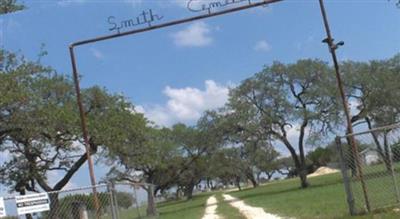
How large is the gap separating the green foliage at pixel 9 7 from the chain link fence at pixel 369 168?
13555 millimetres

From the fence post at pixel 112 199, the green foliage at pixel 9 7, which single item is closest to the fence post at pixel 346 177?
the fence post at pixel 112 199

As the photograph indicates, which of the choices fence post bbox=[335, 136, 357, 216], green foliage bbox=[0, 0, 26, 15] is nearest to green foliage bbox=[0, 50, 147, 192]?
green foliage bbox=[0, 0, 26, 15]

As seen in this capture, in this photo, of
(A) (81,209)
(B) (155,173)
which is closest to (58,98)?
(A) (81,209)

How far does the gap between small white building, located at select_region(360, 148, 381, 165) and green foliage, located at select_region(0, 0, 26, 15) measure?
13.8 metres

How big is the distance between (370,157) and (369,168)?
0.99 ft

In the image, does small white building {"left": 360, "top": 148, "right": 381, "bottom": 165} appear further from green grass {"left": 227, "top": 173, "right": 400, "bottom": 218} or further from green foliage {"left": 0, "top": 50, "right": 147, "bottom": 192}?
green foliage {"left": 0, "top": 50, "right": 147, "bottom": 192}

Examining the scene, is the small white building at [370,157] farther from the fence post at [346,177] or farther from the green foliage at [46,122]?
the green foliage at [46,122]

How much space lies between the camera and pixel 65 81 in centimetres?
3166

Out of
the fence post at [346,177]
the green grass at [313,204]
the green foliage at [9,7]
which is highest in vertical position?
the green foliage at [9,7]

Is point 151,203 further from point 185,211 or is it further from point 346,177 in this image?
point 185,211

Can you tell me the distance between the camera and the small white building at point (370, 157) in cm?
1540

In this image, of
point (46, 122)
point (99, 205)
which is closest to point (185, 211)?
point (46, 122)

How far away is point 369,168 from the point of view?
15.9 m

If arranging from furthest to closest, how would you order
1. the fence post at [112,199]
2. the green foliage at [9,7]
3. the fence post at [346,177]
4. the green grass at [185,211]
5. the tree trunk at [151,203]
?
the green grass at [185,211] < the green foliage at [9,7] < the tree trunk at [151,203] < the fence post at [346,177] < the fence post at [112,199]
